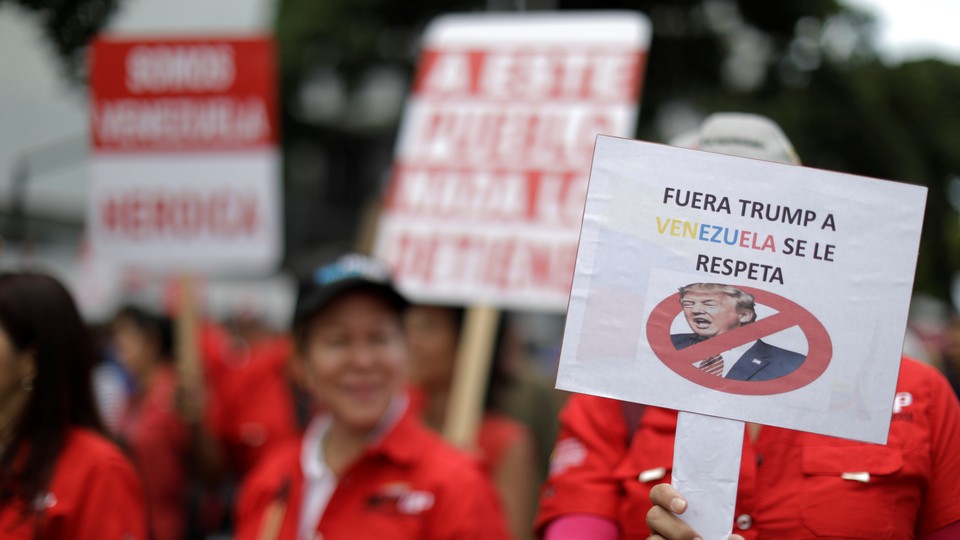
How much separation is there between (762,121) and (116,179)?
11.9ft

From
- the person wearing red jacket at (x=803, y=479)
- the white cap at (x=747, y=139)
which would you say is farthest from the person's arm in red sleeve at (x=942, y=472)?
the white cap at (x=747, y=139)

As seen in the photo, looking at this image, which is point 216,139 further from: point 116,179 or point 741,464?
point 741,464

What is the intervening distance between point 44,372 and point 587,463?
4.42 feet

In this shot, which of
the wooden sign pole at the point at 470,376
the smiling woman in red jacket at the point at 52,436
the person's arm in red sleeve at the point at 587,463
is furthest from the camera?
the wooden sign pole at the point at 470,376

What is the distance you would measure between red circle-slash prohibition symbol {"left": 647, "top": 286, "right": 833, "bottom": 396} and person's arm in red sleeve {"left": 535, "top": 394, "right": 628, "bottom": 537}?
0.92 ft

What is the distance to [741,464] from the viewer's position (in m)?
1.87

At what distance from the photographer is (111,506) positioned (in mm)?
2340

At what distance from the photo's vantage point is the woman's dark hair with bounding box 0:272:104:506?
2.37 meters

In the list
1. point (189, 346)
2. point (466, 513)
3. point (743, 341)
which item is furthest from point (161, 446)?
point (743, 341)

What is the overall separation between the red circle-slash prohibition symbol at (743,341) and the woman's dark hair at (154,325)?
5914 mm

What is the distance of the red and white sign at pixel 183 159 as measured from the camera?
4809mm

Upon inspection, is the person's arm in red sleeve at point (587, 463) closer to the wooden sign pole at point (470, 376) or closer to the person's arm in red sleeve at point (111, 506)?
the person's arm in red sleeve at point (111, 506)

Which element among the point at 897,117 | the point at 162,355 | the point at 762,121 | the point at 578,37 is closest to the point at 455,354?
the point at 578,37

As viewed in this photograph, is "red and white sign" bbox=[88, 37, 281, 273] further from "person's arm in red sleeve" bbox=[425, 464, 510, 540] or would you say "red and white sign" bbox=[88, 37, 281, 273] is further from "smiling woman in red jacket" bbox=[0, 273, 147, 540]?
"person's arm in red sleeve" bbox=[425, 464, 510, 540]
